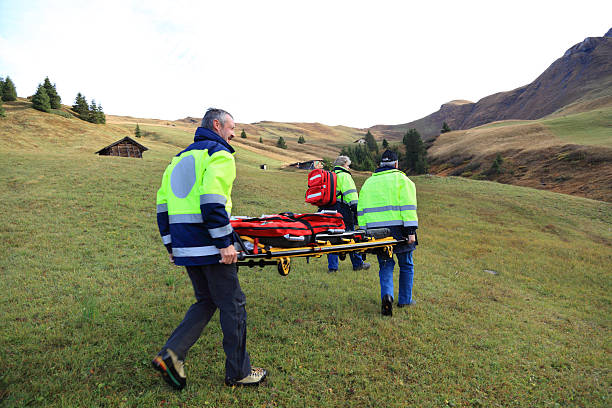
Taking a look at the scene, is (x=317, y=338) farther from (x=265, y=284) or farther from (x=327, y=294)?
(x=265, y=284)

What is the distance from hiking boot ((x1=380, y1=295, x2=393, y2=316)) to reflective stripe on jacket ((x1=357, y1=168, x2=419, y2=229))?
1.46 m

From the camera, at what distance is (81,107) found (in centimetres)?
6506

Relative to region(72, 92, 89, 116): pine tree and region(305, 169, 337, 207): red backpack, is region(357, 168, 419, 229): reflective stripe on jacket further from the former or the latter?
region(72, 92, 89, 116): pine tree

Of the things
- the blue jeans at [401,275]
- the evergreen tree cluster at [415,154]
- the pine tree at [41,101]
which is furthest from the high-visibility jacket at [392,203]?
the pine tree at [41,101]

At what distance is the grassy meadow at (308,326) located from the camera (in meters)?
3.81

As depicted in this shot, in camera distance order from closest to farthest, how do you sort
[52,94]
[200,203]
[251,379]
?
1. [200,203]
2. [251,379]
3. [52,94]

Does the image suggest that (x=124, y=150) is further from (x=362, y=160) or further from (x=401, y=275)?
(x=362, y=160)

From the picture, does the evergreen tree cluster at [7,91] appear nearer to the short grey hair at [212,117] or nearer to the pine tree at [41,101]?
the pine tree at [41,101]

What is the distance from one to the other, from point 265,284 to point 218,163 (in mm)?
4786

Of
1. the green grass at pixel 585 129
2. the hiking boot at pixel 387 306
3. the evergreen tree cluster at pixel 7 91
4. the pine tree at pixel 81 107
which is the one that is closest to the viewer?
the hiking boot at pixel 387 306

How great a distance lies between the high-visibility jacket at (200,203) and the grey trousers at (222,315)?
265 mm

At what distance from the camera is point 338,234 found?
5.29 m

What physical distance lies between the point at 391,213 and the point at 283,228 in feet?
8.51

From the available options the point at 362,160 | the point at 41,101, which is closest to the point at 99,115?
the point at 41,101
